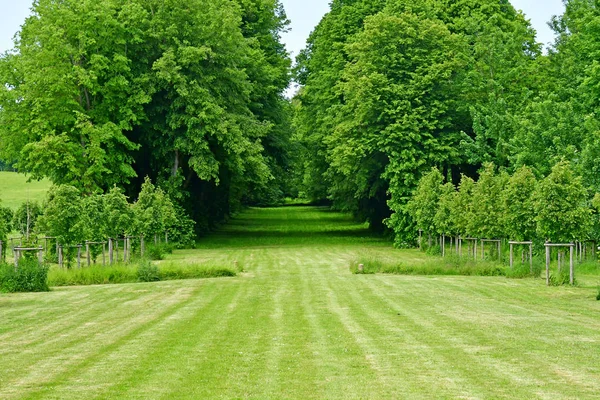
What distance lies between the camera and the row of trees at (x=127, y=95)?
151 ft

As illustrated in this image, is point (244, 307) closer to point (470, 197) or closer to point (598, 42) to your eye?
point (470, 197)

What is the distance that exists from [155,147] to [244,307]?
31749 mm

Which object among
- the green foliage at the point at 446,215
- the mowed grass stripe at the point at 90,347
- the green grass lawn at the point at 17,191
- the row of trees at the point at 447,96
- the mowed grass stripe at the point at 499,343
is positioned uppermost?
the row of trees at the point at 447,96

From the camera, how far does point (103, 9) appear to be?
46438 mm

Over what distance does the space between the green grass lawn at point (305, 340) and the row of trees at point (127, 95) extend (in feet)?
66.9

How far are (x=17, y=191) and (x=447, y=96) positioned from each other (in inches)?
2155

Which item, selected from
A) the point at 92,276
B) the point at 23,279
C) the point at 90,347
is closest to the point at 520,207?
the point at 92,276

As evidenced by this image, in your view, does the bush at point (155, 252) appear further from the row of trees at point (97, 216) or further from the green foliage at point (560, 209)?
the green foliage at point (560, 209)

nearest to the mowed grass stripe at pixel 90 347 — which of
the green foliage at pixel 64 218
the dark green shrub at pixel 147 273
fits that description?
the dark green shrub at pixel 147 273

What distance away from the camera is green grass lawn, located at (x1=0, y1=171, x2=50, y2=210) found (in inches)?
3119

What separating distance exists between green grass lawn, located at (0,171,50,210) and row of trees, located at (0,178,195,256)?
3761cm

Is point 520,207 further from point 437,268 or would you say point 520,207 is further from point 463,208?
point 463,208

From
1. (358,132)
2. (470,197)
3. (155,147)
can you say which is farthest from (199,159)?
(470,197)

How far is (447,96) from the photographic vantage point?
4978cm
